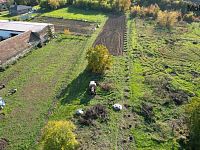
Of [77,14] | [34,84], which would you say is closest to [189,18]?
[77,14]

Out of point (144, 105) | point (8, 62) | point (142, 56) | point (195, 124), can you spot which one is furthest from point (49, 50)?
point (195, 124)

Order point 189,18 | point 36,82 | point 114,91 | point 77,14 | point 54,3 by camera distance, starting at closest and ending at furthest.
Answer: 1. point 114,91
2. point 36,82
3. point 189,18
4. point 77,14
5. point 54,3

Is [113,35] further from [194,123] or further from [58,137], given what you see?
[58,137]

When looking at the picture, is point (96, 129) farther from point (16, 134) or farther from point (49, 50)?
point (49, 50)

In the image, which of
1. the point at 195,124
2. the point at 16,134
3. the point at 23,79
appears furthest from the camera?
the point at 23,79

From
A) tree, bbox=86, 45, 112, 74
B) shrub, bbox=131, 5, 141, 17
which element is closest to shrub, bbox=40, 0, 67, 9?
shrub, bbox=131, 5, 141, 17

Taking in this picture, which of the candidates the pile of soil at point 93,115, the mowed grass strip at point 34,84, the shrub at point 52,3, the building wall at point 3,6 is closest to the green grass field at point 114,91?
the mowed grass strip at point 34,84

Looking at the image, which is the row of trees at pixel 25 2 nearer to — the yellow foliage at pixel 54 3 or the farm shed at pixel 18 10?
the farm shed at pixel 18 10
